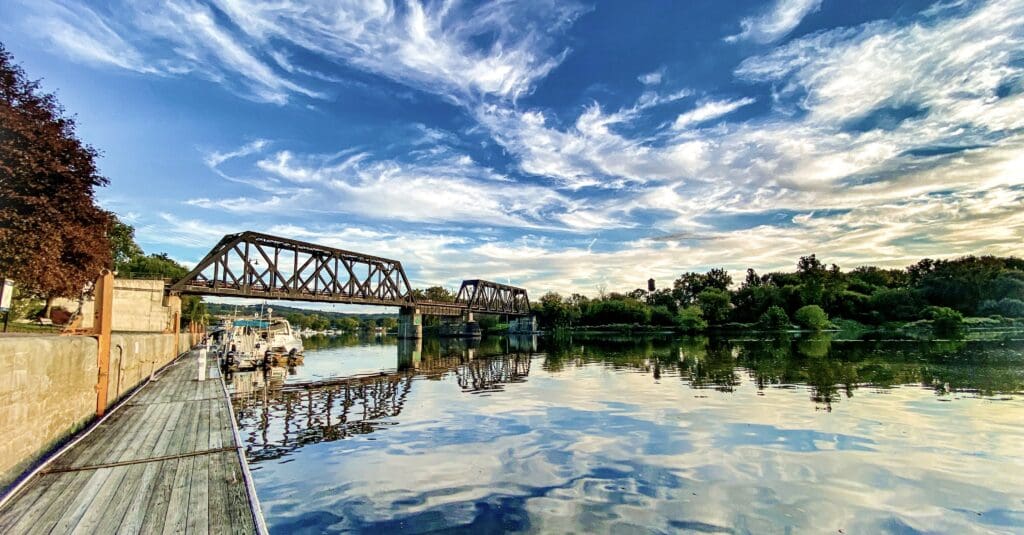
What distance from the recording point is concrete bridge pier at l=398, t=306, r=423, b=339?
364 ft

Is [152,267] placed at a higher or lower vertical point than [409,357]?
higher

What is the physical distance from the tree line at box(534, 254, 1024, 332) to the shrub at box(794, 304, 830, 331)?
0.68 feet

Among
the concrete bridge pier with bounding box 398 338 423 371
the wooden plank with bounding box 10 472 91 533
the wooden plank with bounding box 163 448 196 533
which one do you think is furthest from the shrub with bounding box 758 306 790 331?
the wooden plank with bounding box 10 472 91 533

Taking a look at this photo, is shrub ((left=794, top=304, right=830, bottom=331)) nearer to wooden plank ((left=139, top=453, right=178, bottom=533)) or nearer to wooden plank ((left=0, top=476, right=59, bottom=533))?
wooden plank ((left=139, top=453, right=178, bottom=533))

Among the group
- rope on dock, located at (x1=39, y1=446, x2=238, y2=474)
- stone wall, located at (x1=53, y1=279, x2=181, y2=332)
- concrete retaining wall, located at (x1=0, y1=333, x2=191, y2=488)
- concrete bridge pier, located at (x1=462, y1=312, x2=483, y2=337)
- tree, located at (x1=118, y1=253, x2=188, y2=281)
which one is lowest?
concrete bridge pier, located at (x1=462, y1=312, x2=483, y2=337)

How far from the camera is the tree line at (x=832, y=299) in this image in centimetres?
9012

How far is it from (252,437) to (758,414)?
1713 cm

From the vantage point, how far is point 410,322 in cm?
11181

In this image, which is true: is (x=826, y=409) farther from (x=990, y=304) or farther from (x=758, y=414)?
(x=990, y=304)

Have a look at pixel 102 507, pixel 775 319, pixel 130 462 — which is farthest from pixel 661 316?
→ pixel 102 507

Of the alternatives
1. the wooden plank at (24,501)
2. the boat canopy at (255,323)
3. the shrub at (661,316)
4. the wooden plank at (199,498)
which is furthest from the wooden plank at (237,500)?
the shrub at (661,316)

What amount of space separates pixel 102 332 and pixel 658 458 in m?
16.3

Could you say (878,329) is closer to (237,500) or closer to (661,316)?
(661,316)

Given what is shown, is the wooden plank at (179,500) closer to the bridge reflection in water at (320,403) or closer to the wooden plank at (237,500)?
the wooden plank at (237,500)
